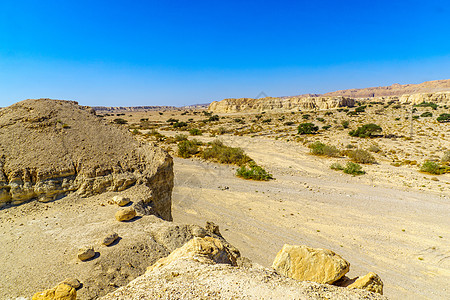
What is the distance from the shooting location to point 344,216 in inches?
382

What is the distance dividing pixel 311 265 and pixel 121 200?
446 centimetres

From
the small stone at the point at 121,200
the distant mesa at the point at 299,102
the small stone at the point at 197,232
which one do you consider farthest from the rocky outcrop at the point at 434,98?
the small stone at the point at 121,200

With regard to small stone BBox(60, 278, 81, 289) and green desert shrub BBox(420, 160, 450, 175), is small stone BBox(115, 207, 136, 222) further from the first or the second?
green desert shrub BBox(420, 160, 450, 175)

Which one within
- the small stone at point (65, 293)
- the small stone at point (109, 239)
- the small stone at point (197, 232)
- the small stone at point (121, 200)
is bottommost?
the small stone at point (197, 232)

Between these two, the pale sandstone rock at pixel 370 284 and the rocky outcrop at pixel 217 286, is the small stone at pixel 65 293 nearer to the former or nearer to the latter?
the rocky outcrop at pixel 217 286

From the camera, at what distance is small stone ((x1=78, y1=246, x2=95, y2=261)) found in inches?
145

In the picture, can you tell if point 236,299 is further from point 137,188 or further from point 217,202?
point 217,202

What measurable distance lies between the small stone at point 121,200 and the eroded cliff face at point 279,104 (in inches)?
2918

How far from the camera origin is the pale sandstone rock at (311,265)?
10.1 feet

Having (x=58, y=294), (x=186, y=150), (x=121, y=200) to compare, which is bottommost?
(x=186, y=150)

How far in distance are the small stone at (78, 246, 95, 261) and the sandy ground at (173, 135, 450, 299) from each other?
465 cm

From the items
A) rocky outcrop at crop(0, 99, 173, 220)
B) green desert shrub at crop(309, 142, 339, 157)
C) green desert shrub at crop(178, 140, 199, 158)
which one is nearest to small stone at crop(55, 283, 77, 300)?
rocky outcrop at crop(0, 99, 173, 220)

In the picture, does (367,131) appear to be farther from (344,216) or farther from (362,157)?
(344,216)

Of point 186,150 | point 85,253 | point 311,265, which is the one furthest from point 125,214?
point 186,150
